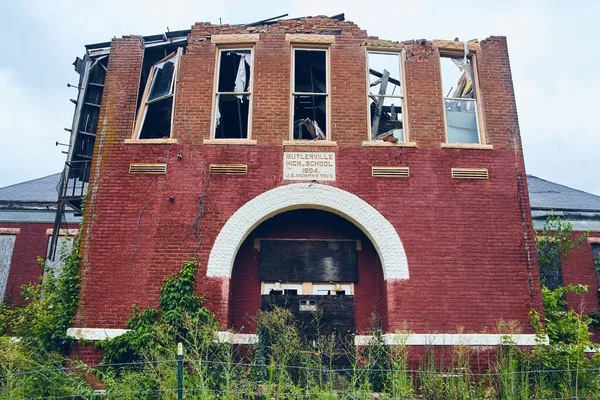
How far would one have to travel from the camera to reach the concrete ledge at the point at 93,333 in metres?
9.34

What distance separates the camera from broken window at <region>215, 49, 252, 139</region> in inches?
449

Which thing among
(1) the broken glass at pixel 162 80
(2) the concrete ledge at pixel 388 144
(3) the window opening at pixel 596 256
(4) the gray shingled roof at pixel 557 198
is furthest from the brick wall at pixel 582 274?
(1) the broken glass at pixel 162 80

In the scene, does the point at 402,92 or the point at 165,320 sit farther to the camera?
the point at 402,92

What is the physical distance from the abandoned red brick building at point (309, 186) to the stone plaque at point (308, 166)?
0.10ft

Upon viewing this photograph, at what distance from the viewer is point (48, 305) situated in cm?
973

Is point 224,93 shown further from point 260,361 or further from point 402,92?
point 260,361

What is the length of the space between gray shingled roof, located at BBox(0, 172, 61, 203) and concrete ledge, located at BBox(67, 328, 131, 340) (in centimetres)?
846

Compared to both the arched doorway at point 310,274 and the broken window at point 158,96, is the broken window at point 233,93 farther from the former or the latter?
the arched doorway at point 310,274

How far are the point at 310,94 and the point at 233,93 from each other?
1719mm

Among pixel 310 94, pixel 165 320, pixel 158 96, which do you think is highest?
pixel 158 96

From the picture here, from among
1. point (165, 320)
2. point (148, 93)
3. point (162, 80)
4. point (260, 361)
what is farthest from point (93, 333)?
point (162, 80)

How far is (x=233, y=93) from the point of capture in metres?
11.1

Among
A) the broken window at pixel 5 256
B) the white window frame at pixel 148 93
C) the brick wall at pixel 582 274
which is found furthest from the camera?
the broken window at pixel 5 256

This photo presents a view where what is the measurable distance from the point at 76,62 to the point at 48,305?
611 centimetres
